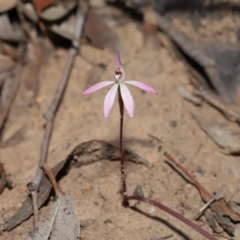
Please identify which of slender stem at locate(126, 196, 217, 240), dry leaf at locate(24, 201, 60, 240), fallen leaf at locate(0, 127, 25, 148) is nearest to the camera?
slender stem at locate(126, 196, 217, 240)

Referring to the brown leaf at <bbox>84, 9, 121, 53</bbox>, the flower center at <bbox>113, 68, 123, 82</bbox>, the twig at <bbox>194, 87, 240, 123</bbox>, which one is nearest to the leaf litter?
the flower center at <bbox>113, 68, 123, 82</bbox>

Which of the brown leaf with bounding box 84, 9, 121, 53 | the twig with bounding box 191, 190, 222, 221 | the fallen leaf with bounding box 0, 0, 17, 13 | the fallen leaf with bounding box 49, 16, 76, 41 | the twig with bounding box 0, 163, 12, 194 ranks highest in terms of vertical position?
the fallen leaf with bounding box 0, 0, 17, 13

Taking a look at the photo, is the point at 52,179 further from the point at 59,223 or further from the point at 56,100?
the point at 56,100

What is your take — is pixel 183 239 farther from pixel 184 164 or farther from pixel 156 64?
pixel 156 64

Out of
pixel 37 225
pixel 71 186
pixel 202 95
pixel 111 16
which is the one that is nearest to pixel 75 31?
pixel 111 16

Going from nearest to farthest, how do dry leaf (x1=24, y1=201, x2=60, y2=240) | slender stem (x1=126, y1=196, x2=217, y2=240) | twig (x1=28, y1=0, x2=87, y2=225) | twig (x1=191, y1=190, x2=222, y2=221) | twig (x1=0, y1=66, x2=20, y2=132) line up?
slender stem (x1=126, y1=196, x2=217, y2=240), dry leaf (x1=24, y1=201, x2=60, y2=240), twig (x1=191, y1=190, x2=222, y2=221), twig (x1=28, y1=0, x2=87, y2=225), twig (x1=0, y1=66, x2=20, y2=132)

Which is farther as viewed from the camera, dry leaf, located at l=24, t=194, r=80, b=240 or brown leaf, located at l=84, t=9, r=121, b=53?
brown leaf, located at l=84, t=9, r=121, b=53

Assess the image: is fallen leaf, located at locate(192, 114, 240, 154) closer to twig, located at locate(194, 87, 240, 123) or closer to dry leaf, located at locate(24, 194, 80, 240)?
twig, located at locate(194, 87, 240, 123)

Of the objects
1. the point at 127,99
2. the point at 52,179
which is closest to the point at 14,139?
the point at 52,179
